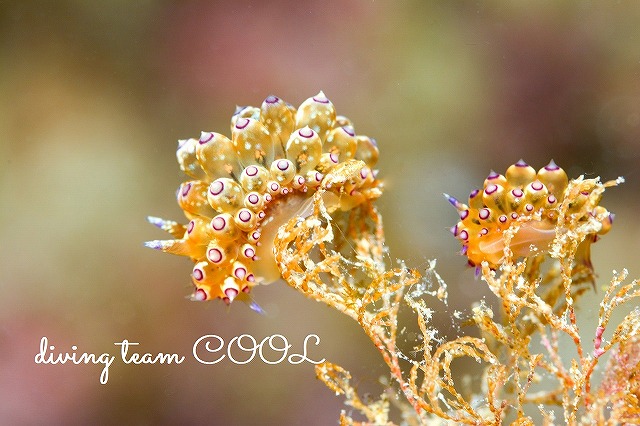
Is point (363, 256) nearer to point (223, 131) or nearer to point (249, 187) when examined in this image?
point (249, 187)

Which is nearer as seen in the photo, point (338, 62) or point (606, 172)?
point (606, 172)

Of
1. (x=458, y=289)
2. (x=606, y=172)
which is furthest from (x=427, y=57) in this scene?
(x=458, y=289)

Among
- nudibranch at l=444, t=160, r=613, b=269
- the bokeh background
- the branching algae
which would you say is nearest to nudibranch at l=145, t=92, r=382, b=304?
the branching algae

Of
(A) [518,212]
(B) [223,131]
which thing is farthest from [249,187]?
(B) [223,131]

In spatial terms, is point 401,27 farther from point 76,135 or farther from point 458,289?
point 76,135

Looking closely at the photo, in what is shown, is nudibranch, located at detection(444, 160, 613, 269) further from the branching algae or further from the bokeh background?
the bokeh background

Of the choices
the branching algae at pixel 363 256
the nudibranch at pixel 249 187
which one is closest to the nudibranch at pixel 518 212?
the branching algae at pixel 363 256

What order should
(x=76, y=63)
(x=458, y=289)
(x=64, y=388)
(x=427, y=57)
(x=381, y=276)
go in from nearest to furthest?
1. (x=381, y=276)
2. (x=458, y=289)
3. (x=64, y=388)
4. (x=427, y=57)
5. (x=76, y=63)
